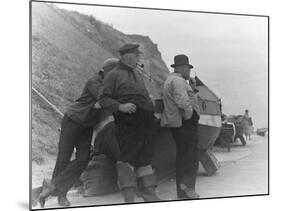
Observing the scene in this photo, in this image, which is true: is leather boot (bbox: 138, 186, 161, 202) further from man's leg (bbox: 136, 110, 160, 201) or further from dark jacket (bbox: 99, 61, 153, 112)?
dark jacket (bbox: 99, 61, 153, 112)

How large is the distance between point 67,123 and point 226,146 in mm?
1793

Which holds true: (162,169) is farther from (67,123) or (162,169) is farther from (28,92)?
(28,92)

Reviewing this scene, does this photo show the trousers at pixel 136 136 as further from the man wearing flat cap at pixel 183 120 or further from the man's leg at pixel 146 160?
the man wearing flat cap at pixel 183 120

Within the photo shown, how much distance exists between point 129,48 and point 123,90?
446 millimetres

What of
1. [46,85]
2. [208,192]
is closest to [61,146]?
[46,85]

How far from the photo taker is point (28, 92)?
5.25 m

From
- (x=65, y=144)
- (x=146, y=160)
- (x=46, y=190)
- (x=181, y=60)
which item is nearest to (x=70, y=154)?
(x=65, y=144)

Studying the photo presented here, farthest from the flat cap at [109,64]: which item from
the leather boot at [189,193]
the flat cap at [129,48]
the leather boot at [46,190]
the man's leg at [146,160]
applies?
the leather boot at [189,193]

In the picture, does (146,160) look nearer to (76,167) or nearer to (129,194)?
(129,194)

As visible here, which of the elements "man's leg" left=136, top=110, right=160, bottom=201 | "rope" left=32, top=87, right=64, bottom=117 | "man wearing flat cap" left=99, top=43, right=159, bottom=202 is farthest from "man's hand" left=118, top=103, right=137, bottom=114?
"rope" left=32, top=87, right=64, bottom=117

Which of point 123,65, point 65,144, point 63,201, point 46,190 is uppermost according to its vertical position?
point 123,65

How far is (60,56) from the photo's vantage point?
536cm

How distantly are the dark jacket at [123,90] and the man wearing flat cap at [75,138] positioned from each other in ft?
0.30

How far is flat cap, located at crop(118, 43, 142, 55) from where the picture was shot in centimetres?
557
